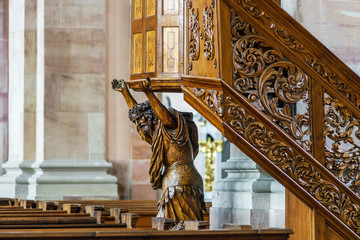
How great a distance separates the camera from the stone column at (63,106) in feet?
33.8

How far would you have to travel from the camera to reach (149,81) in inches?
247

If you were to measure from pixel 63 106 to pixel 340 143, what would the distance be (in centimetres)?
529

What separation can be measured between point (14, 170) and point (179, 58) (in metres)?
5.10

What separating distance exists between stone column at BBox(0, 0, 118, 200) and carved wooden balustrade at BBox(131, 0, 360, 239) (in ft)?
15.9

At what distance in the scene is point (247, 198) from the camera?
26.2 feet

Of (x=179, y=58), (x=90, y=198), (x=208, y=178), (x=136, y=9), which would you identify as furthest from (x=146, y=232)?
(x=208, y=178)

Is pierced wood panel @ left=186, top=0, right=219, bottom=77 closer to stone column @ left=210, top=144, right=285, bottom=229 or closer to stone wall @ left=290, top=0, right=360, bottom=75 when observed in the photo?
stone wall @ left=290, top=0, right=360, bottom=75

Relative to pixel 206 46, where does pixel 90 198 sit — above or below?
below

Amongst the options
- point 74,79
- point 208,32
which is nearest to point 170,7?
point 208,32

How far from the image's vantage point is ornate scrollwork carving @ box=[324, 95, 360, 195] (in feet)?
18.5

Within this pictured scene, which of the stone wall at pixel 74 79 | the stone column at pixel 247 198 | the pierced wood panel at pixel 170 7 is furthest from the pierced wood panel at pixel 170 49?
the stone wall at pixel 74 79

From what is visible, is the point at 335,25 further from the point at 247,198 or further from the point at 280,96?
the point at 247,198

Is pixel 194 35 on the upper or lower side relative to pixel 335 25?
lower

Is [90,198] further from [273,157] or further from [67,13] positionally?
[273,157]
